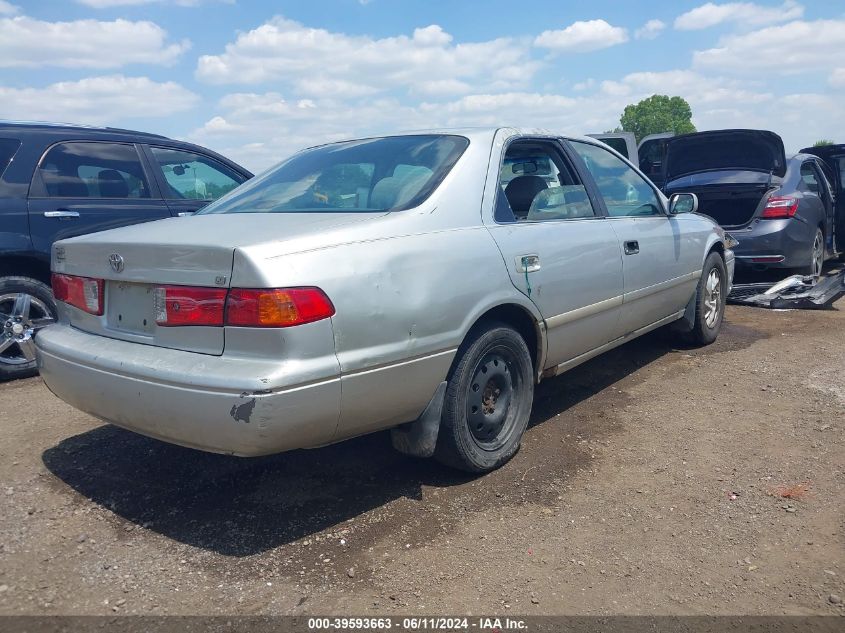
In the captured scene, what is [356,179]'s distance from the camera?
346 centimetres

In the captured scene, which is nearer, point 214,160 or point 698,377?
point 698,377

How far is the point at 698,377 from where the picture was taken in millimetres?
4883

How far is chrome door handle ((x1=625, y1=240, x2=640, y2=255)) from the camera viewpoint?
4223 millimetres

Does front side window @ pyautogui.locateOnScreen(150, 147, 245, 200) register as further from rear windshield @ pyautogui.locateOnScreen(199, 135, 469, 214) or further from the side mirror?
the side mirror

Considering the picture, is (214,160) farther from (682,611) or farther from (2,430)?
(682,611)

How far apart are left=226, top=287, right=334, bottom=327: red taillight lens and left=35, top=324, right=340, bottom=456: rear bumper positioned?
15 centimetres

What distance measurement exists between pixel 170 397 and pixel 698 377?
3.69 metres

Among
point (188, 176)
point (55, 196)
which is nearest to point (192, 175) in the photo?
point (188, 176)

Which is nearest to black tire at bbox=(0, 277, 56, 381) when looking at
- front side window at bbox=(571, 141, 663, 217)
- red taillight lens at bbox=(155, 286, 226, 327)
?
red taillight lens at bbox=(155, 286, 226, 327)

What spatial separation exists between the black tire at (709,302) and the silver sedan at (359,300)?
1390mm

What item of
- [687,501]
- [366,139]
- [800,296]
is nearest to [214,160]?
[366,139]

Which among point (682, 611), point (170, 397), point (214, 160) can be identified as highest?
point (214, 160)

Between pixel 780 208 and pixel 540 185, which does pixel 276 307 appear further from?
pixel 780 208

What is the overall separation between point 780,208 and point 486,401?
17.6 feet
